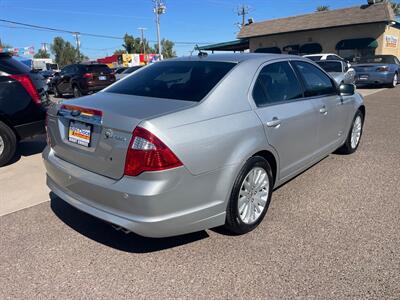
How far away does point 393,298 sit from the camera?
246cm

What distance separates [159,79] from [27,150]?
4042 mm

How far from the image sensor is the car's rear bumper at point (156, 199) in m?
2.56

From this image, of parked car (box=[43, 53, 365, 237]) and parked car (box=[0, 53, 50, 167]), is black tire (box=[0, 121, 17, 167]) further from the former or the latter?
parked car (box=[43, 53, 365, 237])

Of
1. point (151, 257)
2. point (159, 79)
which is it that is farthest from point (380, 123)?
point (151, 257)

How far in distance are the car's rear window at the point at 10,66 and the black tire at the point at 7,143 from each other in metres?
0.82

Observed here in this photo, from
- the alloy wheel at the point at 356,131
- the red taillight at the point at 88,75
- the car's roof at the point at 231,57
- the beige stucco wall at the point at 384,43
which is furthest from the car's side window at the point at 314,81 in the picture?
the beige stucco wall at the point at 384,43

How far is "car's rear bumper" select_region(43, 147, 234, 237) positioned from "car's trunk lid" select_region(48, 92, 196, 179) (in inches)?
4.5

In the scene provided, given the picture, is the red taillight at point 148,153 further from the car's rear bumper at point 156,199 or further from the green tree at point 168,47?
the green tree at point 168,47

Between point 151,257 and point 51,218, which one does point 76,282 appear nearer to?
point 151,257

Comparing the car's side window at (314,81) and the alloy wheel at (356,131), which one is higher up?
the car's side window at (314,81)

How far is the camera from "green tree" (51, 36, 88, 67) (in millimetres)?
109312

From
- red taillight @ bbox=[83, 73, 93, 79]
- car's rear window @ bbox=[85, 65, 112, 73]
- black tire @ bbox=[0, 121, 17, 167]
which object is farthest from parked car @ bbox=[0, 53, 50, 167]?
car's rear window @ bbox=[85, 65, 112, 73]

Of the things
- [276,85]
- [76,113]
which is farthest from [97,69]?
[76,113]

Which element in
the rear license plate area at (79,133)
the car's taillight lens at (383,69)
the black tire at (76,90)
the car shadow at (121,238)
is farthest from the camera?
the black tire at (76,90)
